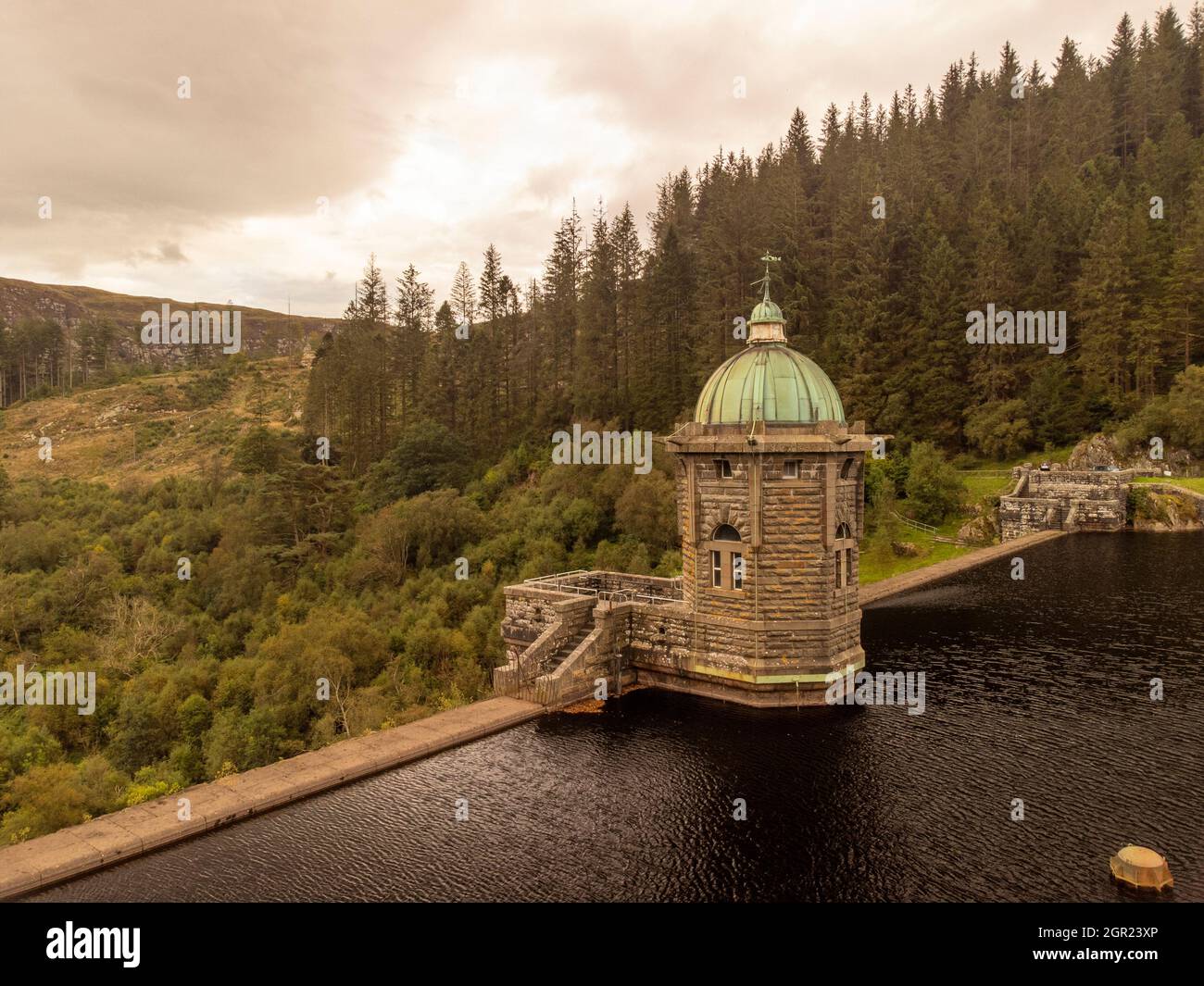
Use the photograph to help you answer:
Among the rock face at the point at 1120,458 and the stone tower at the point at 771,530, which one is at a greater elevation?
the rock face at the point at 1120,458

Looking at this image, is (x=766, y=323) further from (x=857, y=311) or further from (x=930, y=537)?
(x=857, y=311)

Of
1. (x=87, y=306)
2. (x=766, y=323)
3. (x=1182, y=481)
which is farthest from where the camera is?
(x=87, y=306)

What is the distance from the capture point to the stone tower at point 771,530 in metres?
24.5

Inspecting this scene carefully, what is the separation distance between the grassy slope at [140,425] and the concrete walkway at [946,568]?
62796 millimetres

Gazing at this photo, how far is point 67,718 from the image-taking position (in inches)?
1374

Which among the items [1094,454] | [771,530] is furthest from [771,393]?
[1094,454]

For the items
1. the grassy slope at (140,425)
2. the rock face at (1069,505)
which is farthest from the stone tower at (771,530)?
the grassy slope at (140,425)

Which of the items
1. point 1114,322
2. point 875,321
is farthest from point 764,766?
point 1114,322

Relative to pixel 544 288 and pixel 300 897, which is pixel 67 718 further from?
pixel 544 288

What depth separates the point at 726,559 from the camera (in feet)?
83.3

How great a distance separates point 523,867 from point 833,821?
22.1 ft

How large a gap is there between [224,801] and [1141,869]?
17.8m

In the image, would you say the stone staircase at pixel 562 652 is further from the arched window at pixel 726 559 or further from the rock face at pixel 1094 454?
the rock face at pixel 1094 454
